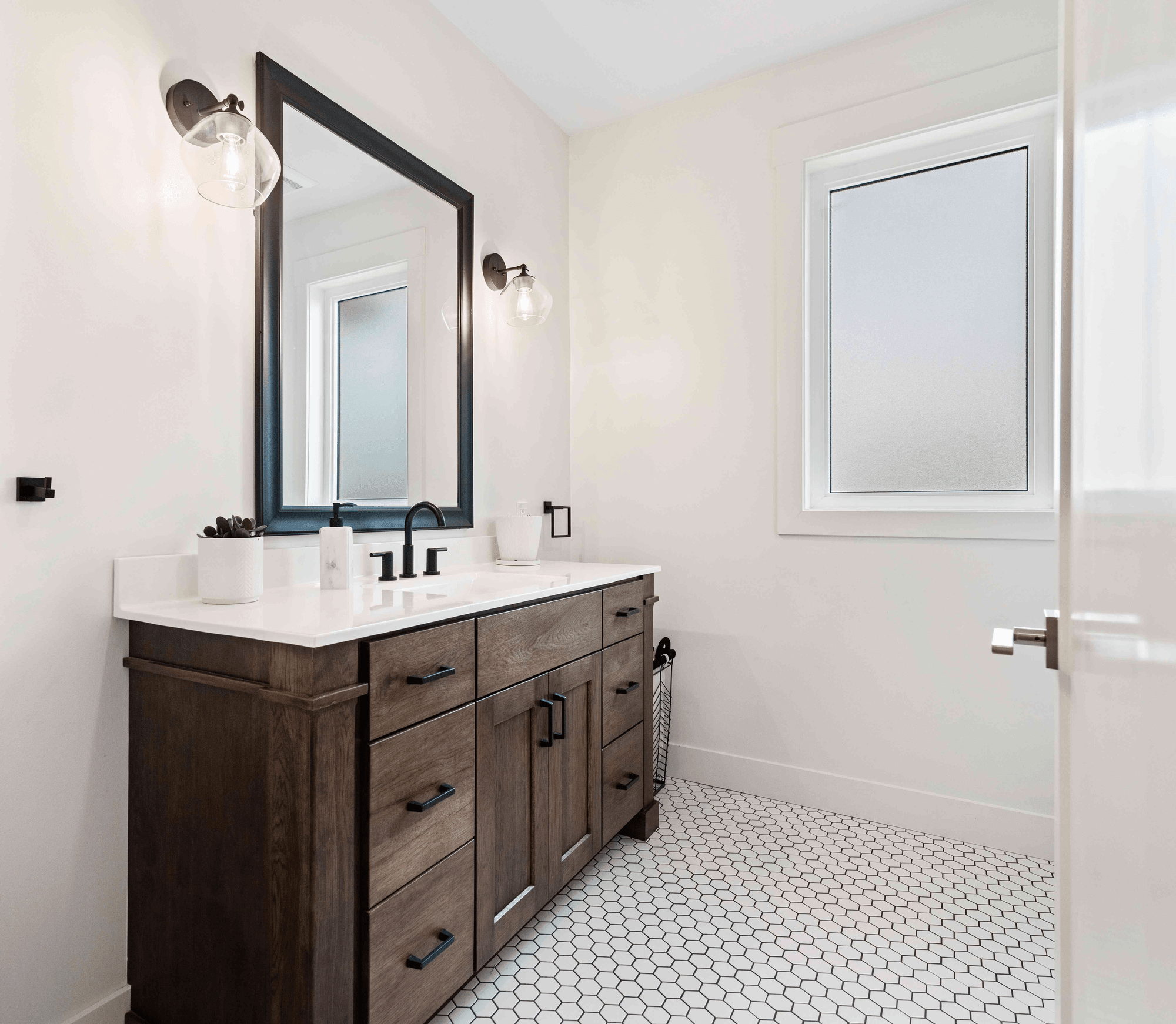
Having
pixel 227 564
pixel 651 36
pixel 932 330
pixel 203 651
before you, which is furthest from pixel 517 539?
pixel 651 36

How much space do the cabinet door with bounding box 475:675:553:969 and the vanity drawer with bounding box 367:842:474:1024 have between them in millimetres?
45

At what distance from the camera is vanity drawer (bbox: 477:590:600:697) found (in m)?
1.38

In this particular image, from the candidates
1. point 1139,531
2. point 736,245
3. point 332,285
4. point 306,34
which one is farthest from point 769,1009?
point 306,34

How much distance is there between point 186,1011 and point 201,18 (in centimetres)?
196

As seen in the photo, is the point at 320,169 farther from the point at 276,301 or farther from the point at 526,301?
the point at 526,301

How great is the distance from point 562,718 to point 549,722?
2.4 inches

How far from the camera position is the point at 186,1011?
1.17 meters

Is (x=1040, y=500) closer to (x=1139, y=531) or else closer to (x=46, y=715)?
(x=1139, y=531)

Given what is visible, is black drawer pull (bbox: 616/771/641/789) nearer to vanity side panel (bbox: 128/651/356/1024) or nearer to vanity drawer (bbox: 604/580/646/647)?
vanity drawer (bbox: 604/580/646/647)

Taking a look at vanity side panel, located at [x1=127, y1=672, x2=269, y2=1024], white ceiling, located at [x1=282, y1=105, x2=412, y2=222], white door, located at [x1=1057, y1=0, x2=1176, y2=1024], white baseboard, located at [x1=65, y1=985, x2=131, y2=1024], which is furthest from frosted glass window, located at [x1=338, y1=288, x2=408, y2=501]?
white door, located at [x1=1057, y1=0, x2=1176, y2=1024]

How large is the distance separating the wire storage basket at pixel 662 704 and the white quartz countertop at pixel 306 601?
2.53ft

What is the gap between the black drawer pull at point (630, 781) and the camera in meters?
1.93

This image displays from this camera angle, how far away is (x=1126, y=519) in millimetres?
262

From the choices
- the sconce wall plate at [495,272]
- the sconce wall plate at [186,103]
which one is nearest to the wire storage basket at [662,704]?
the sconce wall plate at [495,272]
